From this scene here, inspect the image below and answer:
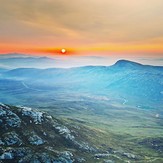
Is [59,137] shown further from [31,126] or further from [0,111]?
[0,111]

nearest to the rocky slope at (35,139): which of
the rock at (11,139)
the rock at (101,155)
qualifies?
the rock at (11,139)

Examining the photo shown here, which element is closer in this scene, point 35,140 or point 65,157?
point 65,157

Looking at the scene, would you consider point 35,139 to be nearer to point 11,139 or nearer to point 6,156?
point 11,139

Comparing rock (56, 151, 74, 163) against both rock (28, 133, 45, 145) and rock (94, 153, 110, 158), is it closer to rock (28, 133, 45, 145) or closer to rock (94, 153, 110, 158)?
rock (28, 133, 45, 145)

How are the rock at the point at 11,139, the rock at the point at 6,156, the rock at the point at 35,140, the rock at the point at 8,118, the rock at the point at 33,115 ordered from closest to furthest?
the rock at the point at 6,156, the rock at the point at 11,139, the rock at the point at 35,140, the rock at the point at 8,118, the rock at the point at 33,115

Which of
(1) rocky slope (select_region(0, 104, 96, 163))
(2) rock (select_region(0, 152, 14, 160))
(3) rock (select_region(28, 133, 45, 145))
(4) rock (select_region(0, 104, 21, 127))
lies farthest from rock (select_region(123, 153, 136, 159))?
(2) rock (select_region(0, 152, 14, 160))

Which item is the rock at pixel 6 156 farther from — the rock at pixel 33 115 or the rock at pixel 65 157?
the rock at pixel 33 115

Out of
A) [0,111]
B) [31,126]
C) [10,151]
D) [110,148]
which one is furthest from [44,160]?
[110,148]

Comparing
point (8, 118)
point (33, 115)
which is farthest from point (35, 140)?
point (33, 115)
